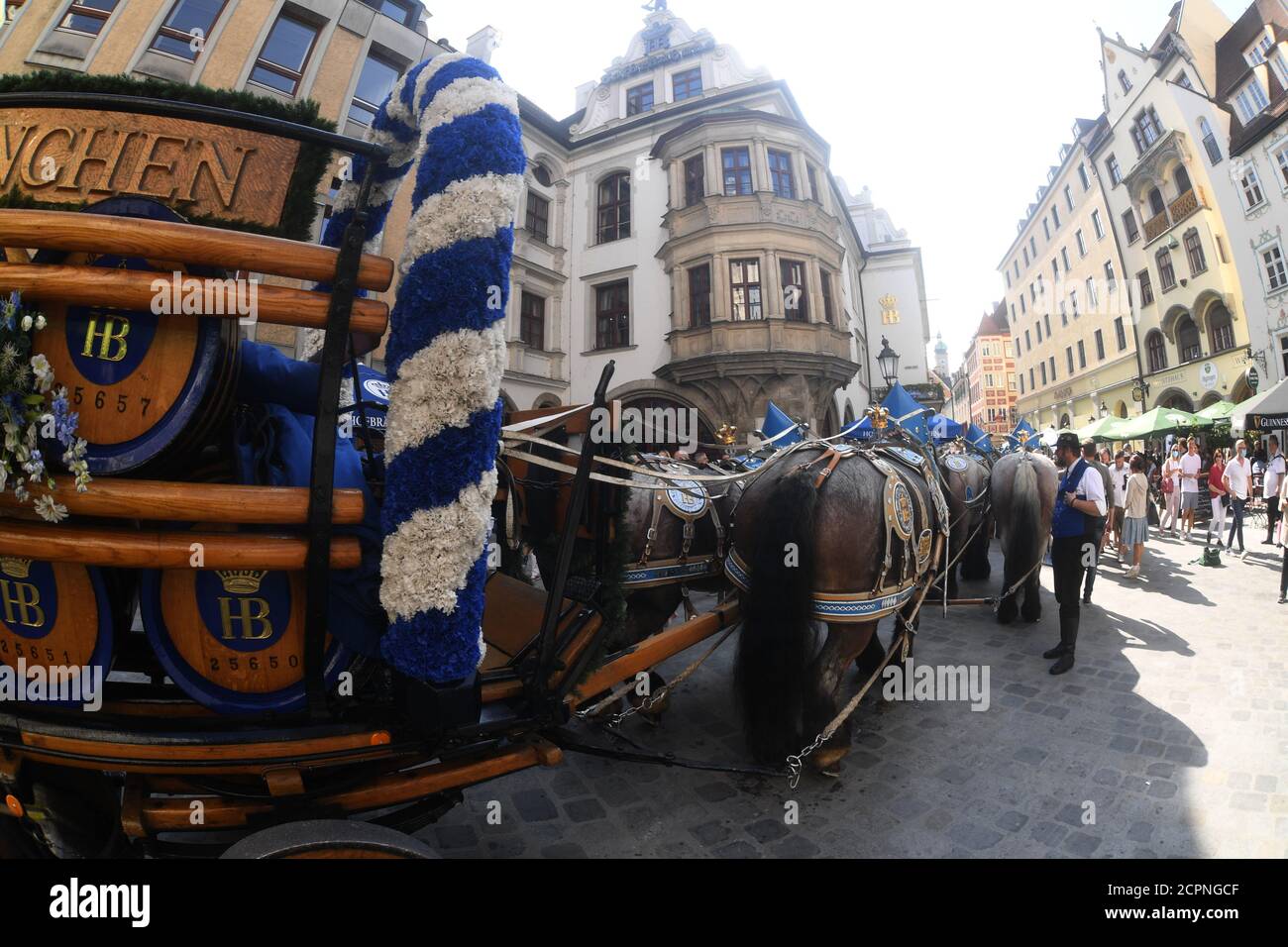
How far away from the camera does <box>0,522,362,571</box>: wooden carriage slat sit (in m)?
1.28

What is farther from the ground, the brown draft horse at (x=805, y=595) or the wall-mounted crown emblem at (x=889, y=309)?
the wall-mounted crown emblem at (x=889, y=309)

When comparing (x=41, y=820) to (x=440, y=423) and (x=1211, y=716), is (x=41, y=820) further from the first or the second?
(x=1211, y=716)

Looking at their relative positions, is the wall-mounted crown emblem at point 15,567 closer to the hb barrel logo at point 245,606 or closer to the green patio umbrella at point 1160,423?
the hb barrel logo at point 245,606

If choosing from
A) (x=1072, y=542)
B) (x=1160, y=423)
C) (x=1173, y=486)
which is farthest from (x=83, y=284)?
(x=1160, y=423)

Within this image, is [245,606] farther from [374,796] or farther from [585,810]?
[585,810]

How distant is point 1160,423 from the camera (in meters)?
13.8

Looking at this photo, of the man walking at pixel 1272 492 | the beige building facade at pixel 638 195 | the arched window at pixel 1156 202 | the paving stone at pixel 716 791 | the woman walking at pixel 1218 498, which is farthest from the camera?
the arched window at pixel 1156 202

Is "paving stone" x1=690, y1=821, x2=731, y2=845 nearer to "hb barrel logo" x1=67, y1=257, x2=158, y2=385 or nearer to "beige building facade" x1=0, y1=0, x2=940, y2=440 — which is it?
"hb barrel logo" x1=67, y1=257, x2=158, y2=385

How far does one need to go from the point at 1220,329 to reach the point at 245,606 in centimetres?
3072

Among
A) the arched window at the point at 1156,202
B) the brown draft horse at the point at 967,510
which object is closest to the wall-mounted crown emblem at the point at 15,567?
the brown draft horse at the point at 967,510

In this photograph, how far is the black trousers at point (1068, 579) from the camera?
4438 millimetres

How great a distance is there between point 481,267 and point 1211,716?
5.30 metres

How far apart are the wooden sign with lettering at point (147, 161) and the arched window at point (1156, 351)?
106ft
